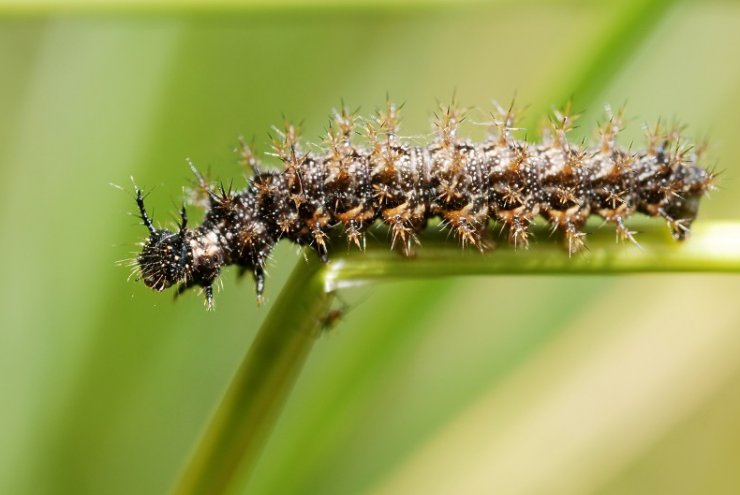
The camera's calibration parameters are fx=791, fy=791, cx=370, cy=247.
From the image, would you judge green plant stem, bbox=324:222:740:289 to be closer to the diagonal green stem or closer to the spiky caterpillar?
the diagonal green stem

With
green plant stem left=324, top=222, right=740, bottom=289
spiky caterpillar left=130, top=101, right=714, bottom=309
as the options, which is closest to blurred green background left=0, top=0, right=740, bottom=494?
spiky caterpillar left=130, top=101, right=714, bottom=309

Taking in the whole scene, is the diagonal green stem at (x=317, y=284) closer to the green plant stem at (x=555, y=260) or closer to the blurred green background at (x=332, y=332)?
the green plant stem at (x=555, y=260)

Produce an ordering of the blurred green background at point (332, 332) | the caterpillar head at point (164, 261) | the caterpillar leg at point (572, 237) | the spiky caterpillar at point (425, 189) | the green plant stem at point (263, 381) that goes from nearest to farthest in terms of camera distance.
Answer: the green plant stem at point (263, 381) → the caterpillar leg at point (572, 237) → the caterpillar head at point (164, 261) → the spiky caterpillar at point (425, 189) → the blurred green background at point (332, 332)

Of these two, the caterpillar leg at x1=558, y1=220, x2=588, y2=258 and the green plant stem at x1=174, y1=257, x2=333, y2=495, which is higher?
the caterpillar leg at x1=558, y1=220, x2=588, y2=258

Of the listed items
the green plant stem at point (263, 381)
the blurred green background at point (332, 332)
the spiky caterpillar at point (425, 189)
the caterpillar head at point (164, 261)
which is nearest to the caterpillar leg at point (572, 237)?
the spiky caterpillar at point (425, 189)

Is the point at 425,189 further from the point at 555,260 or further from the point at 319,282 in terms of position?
the point at 319,282

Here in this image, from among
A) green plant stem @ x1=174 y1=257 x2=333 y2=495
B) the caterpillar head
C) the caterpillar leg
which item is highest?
the caterpillar leg

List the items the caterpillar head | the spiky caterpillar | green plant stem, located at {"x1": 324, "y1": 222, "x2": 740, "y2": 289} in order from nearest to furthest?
green plant stem, located at {"x1": 324, "y1": 222, "x2": 740, "y2": 289} < the caterpillar head < the spiky caterpillar
